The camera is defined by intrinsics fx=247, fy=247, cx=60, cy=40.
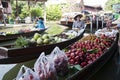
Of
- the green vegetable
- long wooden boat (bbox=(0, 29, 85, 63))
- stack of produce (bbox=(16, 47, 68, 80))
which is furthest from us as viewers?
the green vegetable

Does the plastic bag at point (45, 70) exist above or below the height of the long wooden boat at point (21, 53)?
above

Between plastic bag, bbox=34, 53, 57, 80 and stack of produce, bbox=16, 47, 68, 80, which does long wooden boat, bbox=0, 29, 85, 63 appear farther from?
plastic bag, bbox=34, 53, 57, 80

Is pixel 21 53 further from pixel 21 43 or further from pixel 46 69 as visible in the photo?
pixel 46 69

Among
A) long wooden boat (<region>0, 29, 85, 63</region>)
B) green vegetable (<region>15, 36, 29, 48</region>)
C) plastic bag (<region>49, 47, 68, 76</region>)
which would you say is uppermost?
plastic bag (<region>49, 47, 68, 76</region>)

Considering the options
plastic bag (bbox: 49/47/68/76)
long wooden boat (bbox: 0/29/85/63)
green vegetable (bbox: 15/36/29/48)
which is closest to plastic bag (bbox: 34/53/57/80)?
plastic bag (bbox: 49/47/68/76)

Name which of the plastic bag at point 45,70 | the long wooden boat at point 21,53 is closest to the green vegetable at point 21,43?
the long wooden boat at point 21,53

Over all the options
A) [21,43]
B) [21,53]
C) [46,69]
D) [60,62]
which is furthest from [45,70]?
[21,43]

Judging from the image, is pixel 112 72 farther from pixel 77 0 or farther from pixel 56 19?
pixel 77 0

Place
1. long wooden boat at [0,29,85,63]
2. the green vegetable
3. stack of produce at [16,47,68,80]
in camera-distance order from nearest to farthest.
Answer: stack of produce at [16,47,68,80] < long wooden boat at [0,29,85,63] < the green vegetable

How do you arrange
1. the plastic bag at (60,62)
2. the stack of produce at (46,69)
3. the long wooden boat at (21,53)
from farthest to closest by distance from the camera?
the long wooden boat at (21,53) → the plastic bag at (60,62) → the stack of produce at (46,69)

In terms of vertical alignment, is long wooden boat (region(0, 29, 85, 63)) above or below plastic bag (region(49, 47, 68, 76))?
below

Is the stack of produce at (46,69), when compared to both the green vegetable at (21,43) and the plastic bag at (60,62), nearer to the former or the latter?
the plastic bag at (60,62)

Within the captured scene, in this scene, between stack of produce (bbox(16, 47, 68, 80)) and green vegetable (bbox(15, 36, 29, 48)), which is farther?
green vegetable (bbox(15, 36, 29, 48))

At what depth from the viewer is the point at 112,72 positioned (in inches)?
155
